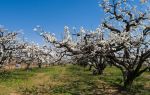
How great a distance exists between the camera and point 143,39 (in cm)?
3469

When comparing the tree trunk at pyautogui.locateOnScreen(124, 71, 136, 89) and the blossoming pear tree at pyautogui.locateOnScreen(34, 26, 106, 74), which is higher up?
the blossoming pear tree at pyautogui.locateOnScreen(34, 26, 106, 74)

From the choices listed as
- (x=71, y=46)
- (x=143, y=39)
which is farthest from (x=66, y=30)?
(x=143, y=39)

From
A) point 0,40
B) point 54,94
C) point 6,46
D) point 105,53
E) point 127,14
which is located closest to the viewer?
point 54,94

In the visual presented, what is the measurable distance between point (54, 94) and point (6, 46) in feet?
100

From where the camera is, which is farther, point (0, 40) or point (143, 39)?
point (0, 40)

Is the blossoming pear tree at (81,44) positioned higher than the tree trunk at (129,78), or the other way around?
the blossoming pear tree at (81,44)

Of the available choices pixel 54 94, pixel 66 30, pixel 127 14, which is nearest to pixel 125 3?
pixel 127 14

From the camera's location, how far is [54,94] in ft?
101

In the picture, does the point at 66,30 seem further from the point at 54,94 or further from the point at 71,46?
the point at 54,94

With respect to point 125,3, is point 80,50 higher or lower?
lower

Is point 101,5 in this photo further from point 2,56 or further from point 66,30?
point 2,56

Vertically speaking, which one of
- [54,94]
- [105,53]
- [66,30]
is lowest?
[54,94]

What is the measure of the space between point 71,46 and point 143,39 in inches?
263

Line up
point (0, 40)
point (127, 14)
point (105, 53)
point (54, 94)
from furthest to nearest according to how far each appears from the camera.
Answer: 1. point (0, 40)
2. point (127, 14)
3. point (105, 53)
4. point (54, 94)
